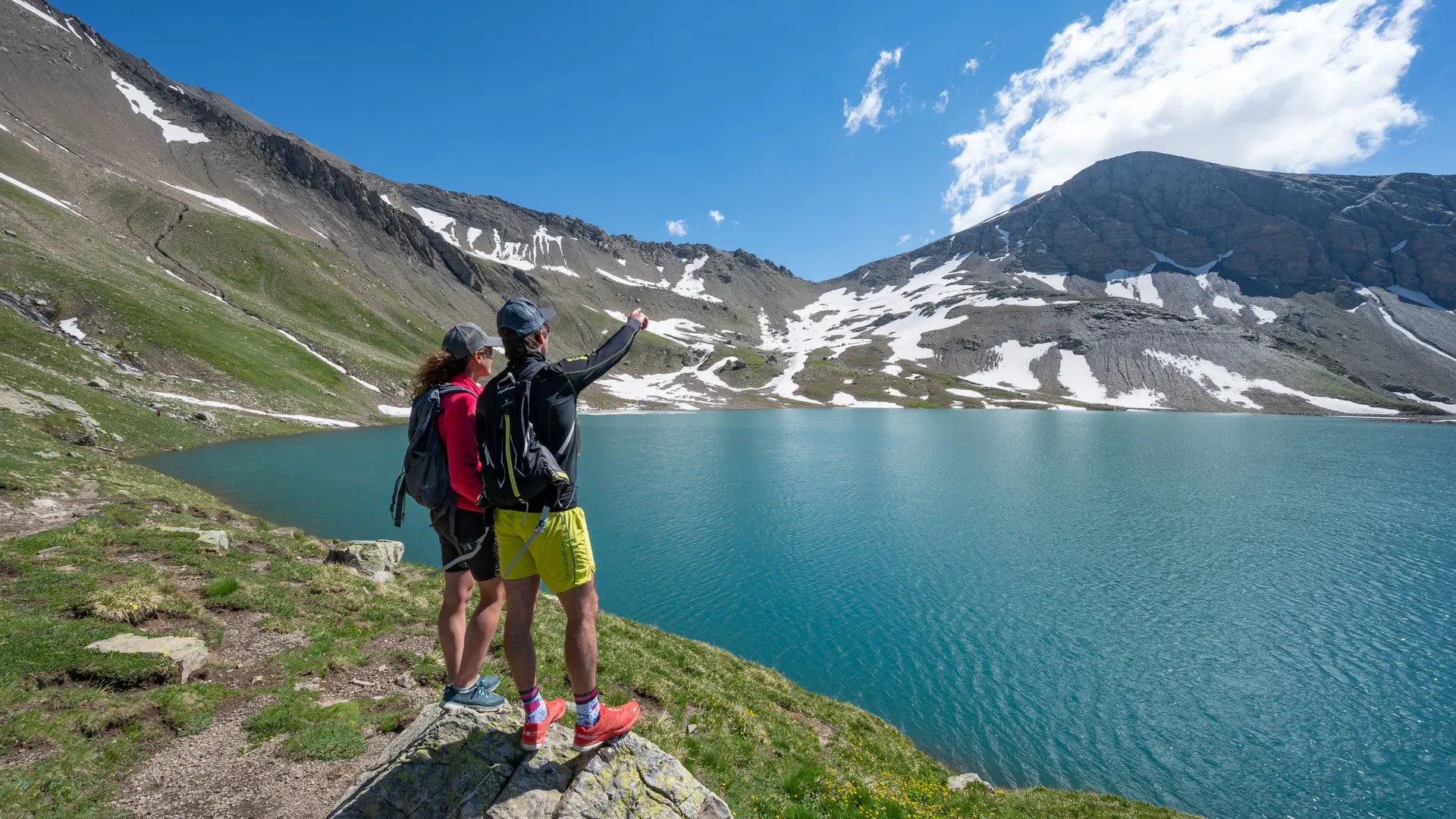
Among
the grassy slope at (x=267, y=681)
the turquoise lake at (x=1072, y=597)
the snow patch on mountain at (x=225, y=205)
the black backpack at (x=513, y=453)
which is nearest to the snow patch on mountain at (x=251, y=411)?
the turquoise lake at (x=1072, y=597)

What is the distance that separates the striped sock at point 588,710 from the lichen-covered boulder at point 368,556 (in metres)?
14.2

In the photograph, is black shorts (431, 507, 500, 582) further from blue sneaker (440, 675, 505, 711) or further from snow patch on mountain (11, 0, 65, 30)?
snow patch on mountain (11, 0, 65, 30)

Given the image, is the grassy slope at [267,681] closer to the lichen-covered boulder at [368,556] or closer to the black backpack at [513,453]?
the lichen-covered boulder at [368,556]

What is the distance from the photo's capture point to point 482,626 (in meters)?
5.96

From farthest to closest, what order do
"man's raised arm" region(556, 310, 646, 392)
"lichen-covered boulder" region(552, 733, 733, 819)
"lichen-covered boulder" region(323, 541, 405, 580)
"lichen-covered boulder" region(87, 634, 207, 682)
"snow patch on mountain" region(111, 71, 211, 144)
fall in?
"snow patch on mountain" region(111, 71, 211, 144), "lichen-covered boulder" region(323, 541, 405, 580), "lichen-covered boulder" region(87, 634, 207, 682), "man's raised arm" region(556, 310, 646, 392), "lichen-covered boulder" region(552, 733, 733, 819)

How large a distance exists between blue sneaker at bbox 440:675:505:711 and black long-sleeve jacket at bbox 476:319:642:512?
2.51 meters

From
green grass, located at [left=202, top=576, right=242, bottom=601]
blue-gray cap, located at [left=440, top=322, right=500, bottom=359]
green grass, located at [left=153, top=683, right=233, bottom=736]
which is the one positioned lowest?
green grass, located at [left=202, top=576, right=242, bottom=601]

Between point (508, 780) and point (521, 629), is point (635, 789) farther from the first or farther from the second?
point (521, 629)

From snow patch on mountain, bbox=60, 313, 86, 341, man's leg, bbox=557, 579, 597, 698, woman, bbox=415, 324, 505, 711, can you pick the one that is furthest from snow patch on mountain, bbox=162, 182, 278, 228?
man's leg, bbox=557, 579, 597, 698

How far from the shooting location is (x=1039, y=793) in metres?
13.3

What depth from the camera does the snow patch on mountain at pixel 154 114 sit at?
16650 cm

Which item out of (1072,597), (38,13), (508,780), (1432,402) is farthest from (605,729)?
(38,13)

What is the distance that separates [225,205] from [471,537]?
635 feet

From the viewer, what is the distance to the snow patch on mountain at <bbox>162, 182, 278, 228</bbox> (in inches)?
5349
